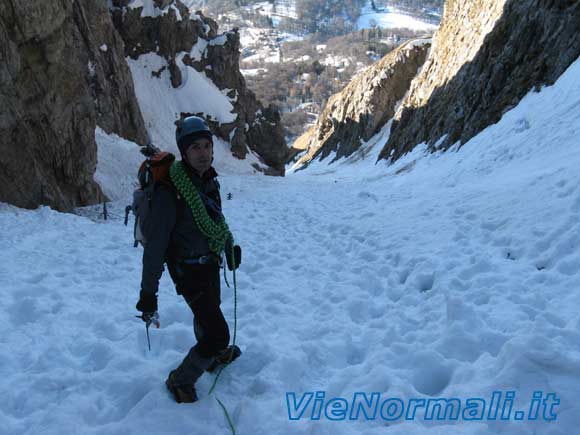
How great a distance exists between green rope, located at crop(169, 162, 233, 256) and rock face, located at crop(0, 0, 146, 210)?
11253mm

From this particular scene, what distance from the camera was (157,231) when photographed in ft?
12.5

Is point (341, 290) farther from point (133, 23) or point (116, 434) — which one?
point (133, 23)

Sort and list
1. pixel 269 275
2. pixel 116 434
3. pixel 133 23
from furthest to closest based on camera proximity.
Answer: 1. pixel 133 23
2. pixel 269 275
3. pixel 116 434

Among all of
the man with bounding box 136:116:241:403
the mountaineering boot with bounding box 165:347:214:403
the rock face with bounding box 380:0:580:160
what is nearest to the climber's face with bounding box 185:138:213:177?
the man with bounding box 136:116:241:403

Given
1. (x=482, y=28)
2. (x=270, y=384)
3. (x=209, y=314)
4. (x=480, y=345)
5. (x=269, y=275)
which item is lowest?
(x=269, y=275)

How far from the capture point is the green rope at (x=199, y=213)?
3.90 m

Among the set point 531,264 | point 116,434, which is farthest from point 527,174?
point 116,434

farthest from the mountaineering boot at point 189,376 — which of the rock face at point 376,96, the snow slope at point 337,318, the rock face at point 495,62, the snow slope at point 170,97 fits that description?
the rock face at point 376,96

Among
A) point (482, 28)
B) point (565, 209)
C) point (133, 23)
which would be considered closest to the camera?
point (565, 209)

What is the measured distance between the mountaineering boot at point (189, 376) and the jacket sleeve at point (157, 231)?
2.93ft

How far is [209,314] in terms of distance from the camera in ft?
13.8

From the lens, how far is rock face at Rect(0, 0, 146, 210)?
13.0m

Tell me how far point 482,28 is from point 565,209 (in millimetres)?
25591

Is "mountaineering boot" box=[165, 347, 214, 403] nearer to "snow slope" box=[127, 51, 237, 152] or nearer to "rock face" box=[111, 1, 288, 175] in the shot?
"snow slope" box=[127, 51, 237, 152]
